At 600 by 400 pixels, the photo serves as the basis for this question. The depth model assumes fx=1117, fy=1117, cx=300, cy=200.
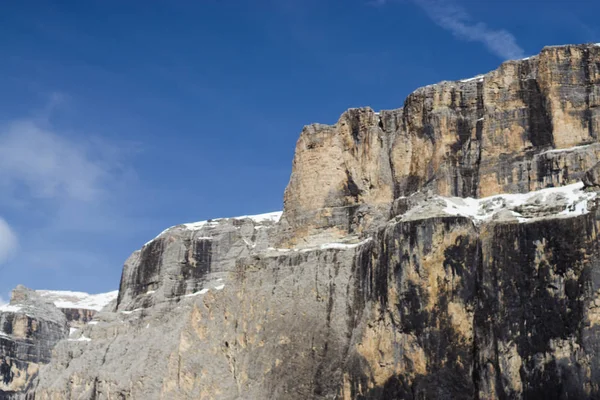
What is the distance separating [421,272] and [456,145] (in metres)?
15.9

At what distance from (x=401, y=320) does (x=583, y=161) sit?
656 inches

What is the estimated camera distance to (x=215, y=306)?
302 ft

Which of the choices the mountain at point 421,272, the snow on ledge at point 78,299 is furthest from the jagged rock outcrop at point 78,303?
the mountain at point 421,272

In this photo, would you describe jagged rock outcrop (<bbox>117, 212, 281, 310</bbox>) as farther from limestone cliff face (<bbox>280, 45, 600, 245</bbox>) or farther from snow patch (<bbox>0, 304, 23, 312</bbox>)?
snow patch (<bbox>0, 304, 23, 312</bbox>)

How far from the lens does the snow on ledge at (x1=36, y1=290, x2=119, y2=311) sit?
178 m

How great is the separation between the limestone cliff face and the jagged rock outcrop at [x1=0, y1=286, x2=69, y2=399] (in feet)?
210

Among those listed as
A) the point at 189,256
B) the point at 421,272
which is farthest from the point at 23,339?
the point at 421,272

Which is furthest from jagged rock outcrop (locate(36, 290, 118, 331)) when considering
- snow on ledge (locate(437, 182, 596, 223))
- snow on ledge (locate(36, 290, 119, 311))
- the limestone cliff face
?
snow on ledge (locate(437, 182, 596, 223))

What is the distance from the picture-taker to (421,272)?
240ft

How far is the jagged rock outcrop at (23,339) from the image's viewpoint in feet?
476

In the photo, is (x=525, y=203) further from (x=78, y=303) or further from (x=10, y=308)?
(x=78, y=303)

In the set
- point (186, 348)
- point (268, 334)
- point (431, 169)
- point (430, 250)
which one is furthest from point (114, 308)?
point (430, 250)

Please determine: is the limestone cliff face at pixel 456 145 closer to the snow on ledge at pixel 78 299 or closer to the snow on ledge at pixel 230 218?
the snow on ledge at pixel 230 218

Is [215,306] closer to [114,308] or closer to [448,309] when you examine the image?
[448,309]
